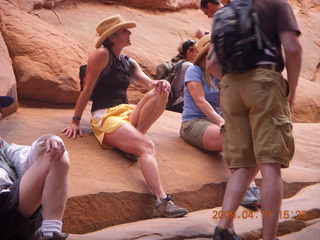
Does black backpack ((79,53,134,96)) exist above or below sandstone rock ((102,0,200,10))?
above

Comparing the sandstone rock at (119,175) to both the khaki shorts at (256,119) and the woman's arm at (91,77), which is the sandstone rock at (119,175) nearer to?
the woman's arm at (91,77)

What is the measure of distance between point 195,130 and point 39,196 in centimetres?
229

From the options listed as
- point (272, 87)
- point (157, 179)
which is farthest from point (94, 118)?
point (272, 87)

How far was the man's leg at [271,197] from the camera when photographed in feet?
9.27

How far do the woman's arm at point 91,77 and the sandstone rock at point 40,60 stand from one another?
1240 millimetres

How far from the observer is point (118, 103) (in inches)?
188

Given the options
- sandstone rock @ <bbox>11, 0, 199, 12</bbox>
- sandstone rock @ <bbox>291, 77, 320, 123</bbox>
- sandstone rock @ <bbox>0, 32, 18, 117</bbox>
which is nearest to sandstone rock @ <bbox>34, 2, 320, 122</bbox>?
sandstone rock @ <bbox>291, 77, 320, 123</bbox>

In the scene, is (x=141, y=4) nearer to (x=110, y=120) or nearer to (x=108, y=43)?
(x=108, y=43)

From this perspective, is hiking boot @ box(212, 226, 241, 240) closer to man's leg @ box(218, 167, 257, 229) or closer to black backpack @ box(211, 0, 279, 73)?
man's leg @ box(218, 167, 257, 229)

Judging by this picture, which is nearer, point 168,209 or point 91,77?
point 168,209

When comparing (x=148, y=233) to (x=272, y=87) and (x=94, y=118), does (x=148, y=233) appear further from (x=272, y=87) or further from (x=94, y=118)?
(x=94, y=118)

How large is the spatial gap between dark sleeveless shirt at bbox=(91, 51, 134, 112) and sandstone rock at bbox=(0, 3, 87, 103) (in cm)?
118

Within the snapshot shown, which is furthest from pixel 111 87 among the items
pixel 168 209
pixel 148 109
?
pixel 168 209

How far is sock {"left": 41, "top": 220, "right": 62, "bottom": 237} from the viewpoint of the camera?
2869 mm
